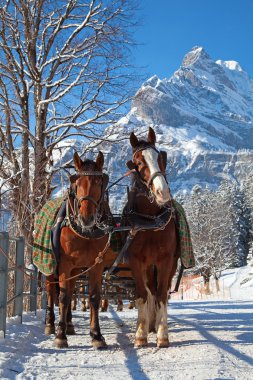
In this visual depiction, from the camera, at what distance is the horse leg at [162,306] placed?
5.46 metres

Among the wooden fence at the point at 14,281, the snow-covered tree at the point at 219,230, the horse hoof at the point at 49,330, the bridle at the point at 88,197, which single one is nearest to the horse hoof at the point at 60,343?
the wooden fence at the point at 14,281

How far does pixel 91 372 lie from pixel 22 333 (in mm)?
2445

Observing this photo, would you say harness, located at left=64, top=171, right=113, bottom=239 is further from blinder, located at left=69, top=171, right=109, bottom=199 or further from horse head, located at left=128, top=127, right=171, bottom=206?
horse head, located at left=128, top=127, right=171, bottom=206

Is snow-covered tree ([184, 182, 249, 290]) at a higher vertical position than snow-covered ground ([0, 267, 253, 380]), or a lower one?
higher

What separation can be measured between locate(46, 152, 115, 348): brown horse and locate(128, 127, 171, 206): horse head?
44 centimetres

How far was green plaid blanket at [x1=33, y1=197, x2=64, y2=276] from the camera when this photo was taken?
616 centimetres

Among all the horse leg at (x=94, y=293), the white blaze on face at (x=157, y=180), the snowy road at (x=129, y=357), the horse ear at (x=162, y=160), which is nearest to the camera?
the snowy road at (x=129, y=357)

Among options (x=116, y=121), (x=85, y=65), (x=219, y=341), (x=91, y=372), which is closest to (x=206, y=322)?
(x=219, y=341)

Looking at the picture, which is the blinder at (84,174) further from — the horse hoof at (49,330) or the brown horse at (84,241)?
the horse hoof at (49,330)

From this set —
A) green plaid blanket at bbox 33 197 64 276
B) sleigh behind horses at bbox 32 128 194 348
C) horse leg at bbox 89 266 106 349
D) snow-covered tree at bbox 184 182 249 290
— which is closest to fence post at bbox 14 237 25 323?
green plaid blanket at bbox 33 197 64 276

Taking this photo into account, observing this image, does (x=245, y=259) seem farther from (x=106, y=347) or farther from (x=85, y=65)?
(x=106, y=347)

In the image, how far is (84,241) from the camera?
5.60 metres

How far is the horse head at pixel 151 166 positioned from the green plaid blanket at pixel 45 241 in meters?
1.55

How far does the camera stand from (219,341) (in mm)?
5789
